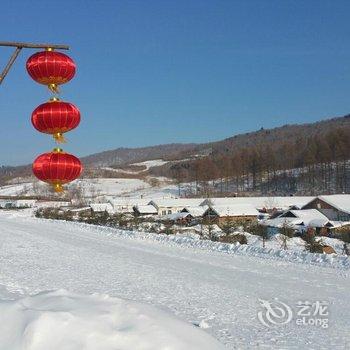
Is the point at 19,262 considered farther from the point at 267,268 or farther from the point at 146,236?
the point at 146,236

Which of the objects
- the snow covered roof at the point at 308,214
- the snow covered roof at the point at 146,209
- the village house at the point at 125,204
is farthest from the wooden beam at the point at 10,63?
the village house at the point at 125,204

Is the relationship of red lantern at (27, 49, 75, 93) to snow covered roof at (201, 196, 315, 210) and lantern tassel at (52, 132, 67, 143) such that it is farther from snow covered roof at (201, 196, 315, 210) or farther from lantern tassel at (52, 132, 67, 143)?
snow covered roof at (201, 196, 315, 210)

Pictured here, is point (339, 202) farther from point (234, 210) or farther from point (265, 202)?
point (265, 202)

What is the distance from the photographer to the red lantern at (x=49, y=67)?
6.56 meters

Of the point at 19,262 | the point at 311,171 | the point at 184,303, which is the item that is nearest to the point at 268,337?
the point at 184,303

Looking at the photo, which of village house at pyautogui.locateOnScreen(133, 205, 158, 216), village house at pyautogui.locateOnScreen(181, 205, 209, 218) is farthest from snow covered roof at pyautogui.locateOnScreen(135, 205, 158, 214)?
village house at pyautogui.locateOnScreen(181, 205, 209, 218)

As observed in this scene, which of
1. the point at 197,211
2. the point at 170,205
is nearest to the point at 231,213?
the point at 197,211

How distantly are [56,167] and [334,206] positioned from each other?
46877 mm

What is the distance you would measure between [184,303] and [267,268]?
538cm

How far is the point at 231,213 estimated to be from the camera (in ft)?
176

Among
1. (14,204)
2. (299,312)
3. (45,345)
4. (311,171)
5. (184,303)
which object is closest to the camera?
(45,345)

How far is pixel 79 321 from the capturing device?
3.12 meters

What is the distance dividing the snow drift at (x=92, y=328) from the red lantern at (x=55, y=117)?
11.1ft

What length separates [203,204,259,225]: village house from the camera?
52406 millimetres
